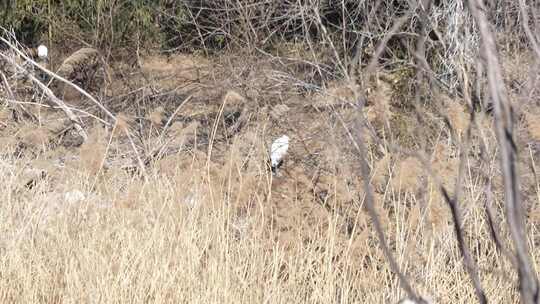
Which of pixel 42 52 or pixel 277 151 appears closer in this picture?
pixel 277 151

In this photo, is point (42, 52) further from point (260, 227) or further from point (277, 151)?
point (260, 227)

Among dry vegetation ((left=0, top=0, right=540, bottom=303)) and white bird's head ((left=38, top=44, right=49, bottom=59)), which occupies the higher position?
dry vegetation ((left=0, top=0, right=540, bottom=303))

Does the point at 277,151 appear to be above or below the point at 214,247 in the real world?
below

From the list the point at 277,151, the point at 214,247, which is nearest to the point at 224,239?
the point at 214,247

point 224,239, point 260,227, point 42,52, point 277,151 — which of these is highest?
point 224,239

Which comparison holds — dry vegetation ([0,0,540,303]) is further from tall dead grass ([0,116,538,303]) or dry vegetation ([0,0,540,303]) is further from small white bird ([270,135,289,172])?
small white bird ([270,135,289,172])

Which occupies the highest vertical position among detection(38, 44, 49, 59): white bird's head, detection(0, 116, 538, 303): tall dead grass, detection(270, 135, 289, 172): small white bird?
detection(0, 116, 538, 303): tall dead grass

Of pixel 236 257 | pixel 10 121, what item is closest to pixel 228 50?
pixel 10 121

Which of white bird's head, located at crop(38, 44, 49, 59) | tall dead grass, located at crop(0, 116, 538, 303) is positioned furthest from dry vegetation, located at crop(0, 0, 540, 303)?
white bird's head, located at crop(38, 44, 49, 59)

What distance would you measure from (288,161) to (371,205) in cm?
549

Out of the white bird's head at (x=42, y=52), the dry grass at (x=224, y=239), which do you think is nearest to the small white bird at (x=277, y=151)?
the dry grass at (x=224, y=239)

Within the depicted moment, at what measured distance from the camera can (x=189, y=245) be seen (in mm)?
3879

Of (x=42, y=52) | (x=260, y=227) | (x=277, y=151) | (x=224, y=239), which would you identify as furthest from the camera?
(x=42, y=52)

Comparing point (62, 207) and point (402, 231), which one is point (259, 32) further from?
point (402, 231)
